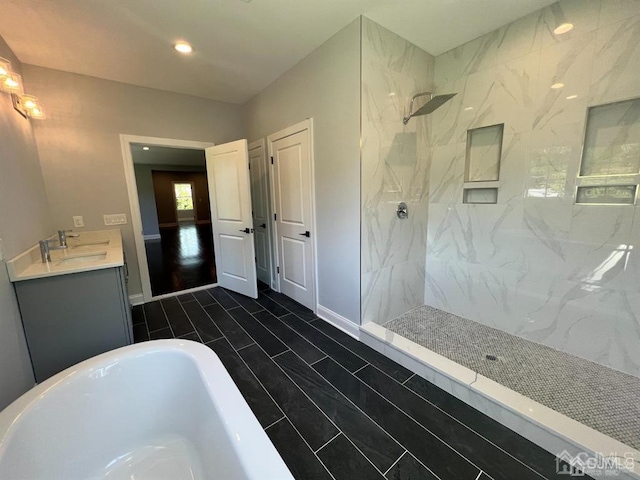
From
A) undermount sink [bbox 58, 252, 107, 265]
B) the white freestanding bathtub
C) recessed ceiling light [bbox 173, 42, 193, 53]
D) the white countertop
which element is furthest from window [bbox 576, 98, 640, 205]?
undermount sink [bbox 58, 252, 107, 265]

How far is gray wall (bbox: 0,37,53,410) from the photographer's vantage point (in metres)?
1.52

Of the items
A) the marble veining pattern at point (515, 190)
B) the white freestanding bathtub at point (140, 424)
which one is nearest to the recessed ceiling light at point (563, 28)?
the marble veining pattern at point (515, 190)

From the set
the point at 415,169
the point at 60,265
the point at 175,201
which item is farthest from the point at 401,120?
the point at 175,201

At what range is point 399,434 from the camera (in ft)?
4.70

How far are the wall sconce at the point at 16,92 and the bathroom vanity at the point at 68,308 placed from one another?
1182 mm

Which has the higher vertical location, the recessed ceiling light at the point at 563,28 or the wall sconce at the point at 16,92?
the recessed ceiling light at the point at 563,28

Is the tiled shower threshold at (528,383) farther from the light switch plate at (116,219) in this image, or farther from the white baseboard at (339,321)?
the light switch plate at (116,219)

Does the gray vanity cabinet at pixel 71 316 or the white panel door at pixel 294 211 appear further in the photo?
the white panel door at pixel 294 211

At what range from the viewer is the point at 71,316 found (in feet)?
6.06

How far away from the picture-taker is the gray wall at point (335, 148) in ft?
7.06

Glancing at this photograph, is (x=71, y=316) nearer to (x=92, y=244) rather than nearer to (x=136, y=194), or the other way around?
(x=92, y=244)

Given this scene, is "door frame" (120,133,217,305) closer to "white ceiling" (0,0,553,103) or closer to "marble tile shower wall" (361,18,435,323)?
"white ceiling" (0,0,553,103)

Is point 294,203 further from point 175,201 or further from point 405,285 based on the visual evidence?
point 175,201

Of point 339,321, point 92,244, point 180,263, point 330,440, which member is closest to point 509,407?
point 330,440
